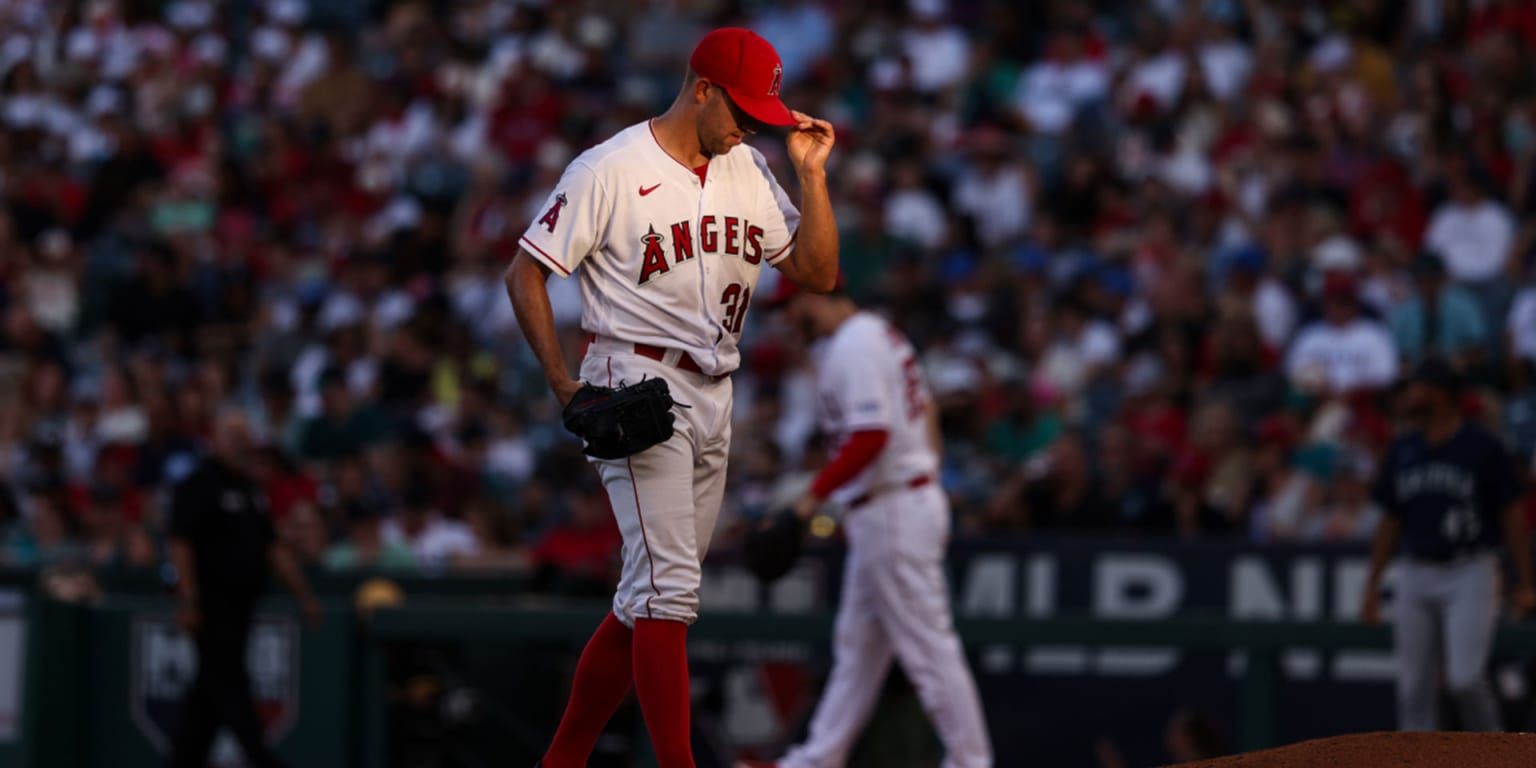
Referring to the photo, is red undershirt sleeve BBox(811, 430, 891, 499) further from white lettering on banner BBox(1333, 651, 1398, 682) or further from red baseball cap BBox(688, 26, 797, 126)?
white lettering on banner BBox(1333, 651, 1398, 682)

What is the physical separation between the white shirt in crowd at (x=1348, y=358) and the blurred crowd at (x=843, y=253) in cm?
2

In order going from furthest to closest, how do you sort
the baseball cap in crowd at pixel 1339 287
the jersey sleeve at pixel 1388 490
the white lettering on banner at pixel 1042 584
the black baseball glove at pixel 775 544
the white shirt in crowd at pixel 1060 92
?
the white shirt in crowd at pixel 1060 92
the baseball cap in crowd at pixel 1339 287
the white lettering on banner at pixel 1042 584
the jersey sleeve at pixel 1388 490
the black baseball glove at pixel 775 544

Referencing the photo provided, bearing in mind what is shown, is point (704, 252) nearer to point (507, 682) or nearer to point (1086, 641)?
point (1086, 641)

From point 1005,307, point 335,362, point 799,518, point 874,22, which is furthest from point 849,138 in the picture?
point 799,518

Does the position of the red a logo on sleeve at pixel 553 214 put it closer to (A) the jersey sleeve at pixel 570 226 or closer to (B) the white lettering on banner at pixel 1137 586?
(A) the jersey sleeve at pixel 570 226

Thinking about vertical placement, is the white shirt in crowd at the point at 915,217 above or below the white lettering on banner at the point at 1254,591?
above

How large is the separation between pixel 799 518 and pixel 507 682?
9.45 feet

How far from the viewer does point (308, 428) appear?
1363 cm

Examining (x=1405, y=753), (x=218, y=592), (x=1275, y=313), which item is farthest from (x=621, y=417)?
(x=1275, y=313)

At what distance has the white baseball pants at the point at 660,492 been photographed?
16.9 feet

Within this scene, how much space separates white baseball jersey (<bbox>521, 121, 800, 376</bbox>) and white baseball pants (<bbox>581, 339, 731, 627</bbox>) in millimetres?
70

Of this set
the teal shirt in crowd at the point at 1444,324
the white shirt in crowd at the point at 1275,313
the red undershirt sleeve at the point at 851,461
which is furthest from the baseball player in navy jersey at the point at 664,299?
the white shirt in crowd at the point at 1275,313

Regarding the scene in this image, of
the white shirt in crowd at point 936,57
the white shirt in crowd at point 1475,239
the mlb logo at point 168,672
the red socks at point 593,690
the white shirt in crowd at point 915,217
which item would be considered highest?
the white shirt in crowd at point 936,57

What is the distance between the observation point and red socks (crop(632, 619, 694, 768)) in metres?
5.16
